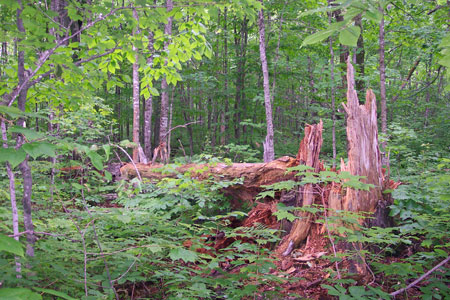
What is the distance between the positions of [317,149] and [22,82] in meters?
3.74

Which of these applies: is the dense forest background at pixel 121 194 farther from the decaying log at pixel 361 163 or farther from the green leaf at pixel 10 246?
the decaying log at pixel 361 163

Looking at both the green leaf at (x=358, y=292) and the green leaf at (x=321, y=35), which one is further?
the green leaf at (x=358, y=292)

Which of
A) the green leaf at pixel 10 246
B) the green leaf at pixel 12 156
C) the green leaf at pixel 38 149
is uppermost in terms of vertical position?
the green leaf at pixel 38 149

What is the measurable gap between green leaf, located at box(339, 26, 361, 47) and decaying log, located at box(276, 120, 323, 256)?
3.05 metres

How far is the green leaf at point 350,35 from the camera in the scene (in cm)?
126

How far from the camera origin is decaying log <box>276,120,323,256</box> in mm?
4211

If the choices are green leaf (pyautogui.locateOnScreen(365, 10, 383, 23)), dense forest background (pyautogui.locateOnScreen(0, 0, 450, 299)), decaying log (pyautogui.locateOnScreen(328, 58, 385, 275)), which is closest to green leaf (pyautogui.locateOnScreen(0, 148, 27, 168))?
dense forest background (pyautogui.locateOnScreen(0, 0, 450, 299))

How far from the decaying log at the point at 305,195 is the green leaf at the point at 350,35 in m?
3.05

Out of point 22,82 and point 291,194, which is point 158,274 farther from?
point 291,194

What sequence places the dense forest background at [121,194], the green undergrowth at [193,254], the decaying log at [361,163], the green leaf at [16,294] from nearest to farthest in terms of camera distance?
the green leaf at [16,294] < the dense forest background at [121,194] < the green undergrowth at [193,254] < the decaying log at [361,163]

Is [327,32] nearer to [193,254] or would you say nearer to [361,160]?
[193,254]

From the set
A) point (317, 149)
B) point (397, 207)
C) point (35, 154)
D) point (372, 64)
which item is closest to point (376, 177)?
point (397, 207)

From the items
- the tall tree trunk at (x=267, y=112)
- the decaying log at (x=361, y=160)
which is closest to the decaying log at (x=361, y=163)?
the decaying log at (x=361, y=160)

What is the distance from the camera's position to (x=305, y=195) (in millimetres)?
4332
